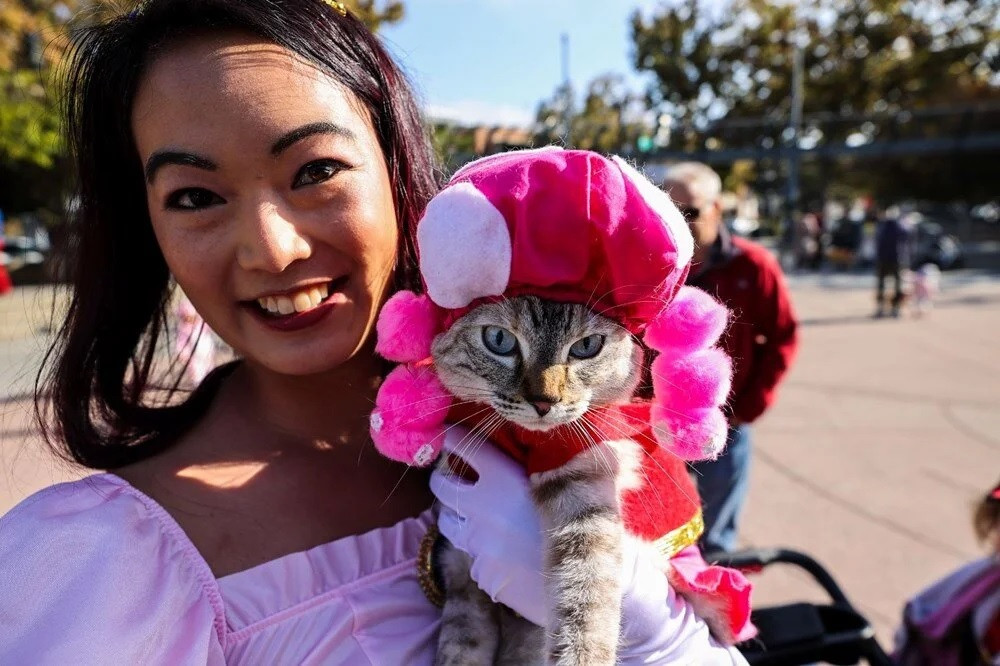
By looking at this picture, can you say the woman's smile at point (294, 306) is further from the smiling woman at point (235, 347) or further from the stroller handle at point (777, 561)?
the stroller handle at point (777, 561)

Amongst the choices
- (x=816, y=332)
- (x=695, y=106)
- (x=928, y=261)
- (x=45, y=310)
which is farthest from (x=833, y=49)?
(x=45, y=310)

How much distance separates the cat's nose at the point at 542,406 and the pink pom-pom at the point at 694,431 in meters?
0.24

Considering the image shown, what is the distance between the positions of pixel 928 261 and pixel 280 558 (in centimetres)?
2257

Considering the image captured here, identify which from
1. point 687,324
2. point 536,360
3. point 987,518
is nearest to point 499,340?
point 536,360

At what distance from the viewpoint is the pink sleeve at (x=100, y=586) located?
1.18 m

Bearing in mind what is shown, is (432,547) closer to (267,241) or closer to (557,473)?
(557,473)

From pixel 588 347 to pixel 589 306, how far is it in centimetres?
10

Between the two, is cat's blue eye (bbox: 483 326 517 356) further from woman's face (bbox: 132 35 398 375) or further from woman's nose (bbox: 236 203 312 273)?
woman's nose (bbox: 236 203 312 273)

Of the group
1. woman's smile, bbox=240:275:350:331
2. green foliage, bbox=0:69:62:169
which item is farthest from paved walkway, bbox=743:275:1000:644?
green foliage, bbox=0:69:62:169

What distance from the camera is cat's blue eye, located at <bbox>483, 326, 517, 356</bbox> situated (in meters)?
1.45

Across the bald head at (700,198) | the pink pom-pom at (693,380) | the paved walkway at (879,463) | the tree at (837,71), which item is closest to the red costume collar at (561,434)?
the pink pom-pom at (693,380)

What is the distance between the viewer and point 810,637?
191 cm

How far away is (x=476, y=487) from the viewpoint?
1442 mm

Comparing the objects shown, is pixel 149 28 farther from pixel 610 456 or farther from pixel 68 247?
pixel 610 456
